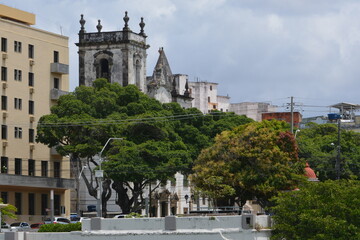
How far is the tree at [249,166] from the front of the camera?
74.1 m

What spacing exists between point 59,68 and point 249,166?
113ft

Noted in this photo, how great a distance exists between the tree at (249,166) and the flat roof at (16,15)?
103 ft

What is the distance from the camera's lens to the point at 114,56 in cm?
12688

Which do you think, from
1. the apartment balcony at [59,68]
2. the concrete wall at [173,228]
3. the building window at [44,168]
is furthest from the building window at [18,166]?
the concrete wall at [173,228]

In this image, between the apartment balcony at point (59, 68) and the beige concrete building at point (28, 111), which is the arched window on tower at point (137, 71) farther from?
the apartment balcony at point (59, 68)

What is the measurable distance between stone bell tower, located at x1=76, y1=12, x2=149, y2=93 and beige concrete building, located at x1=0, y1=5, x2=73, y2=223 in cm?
2039

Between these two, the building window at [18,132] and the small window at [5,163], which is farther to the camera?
the building window at [18,132]

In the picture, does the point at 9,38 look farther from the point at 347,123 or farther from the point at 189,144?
the point at 347,123

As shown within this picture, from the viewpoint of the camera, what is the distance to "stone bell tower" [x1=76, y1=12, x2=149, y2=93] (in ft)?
413

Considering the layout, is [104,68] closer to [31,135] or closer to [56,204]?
[31,135]

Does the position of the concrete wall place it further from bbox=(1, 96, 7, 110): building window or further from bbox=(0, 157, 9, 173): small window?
bbox=(1, 96, 7, 110): building window

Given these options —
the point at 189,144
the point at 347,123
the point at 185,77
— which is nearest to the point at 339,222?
the point at 189,144

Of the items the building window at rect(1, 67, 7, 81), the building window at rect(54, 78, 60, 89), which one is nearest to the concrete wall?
the building window at rect(1, 67, 7, 81)

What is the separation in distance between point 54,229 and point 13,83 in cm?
4079
